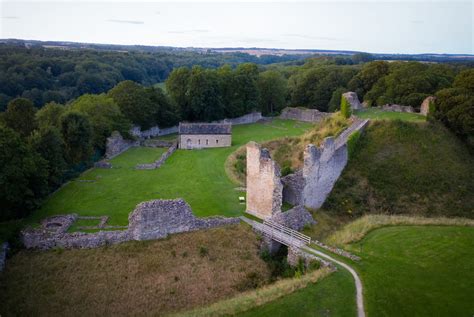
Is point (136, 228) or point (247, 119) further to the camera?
point (247, 119)

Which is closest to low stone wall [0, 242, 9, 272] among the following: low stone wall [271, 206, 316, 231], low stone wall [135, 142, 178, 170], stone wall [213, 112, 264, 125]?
low stone wall [271, 206, 316, 231]

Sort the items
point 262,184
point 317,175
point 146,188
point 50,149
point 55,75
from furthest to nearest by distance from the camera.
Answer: point 55,75
point 146,188
point 50,149
point 317,175
point 262,184

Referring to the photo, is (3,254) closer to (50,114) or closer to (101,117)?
(50,114)

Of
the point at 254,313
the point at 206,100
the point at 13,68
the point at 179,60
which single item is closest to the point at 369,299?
the point at 254,313

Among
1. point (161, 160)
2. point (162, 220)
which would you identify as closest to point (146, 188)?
point (162, 220)

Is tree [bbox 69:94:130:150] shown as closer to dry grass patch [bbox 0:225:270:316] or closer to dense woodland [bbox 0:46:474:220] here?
dense woodland [bbox 0:46:474:220]

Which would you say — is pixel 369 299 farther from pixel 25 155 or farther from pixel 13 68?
pixel 13 68

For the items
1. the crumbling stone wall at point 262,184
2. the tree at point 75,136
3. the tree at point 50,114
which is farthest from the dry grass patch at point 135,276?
the tree at point 50,114
